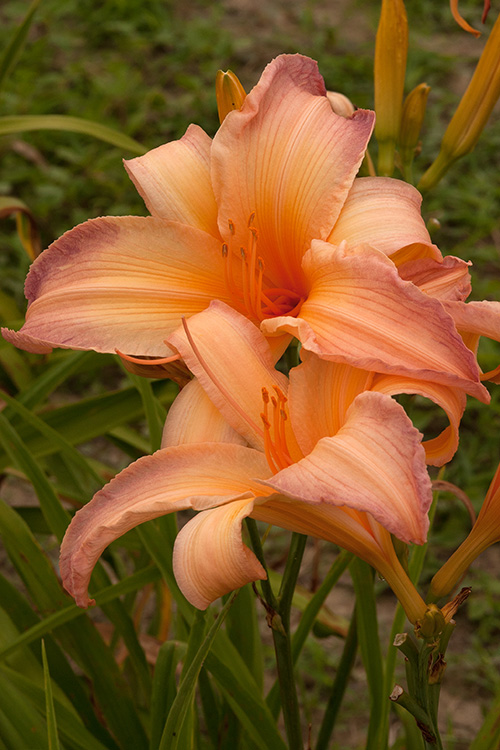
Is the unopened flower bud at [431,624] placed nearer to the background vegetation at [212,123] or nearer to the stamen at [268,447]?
the stamen at [268,447]

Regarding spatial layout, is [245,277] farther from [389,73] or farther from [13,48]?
[13,48]

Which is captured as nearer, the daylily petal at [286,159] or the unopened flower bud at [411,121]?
the daylily petal at [286,159]

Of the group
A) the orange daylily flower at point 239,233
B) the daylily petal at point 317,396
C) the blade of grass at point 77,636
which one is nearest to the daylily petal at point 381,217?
the orange daylily flower at point 239,233

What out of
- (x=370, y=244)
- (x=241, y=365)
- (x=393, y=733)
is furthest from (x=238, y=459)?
(x=393, y=733)

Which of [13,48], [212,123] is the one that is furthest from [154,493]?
[212,123]

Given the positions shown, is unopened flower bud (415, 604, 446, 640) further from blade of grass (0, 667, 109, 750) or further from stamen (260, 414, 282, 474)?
blade of grass (0, 667, 109, 750)

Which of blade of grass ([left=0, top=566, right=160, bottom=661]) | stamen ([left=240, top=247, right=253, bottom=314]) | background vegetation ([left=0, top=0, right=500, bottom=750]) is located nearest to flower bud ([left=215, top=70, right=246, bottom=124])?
stamen ([left=240, top=247, right=253, bottom=314])

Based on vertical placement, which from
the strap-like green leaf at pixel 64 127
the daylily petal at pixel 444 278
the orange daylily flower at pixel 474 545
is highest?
the daylily petal at pixel 444 278
